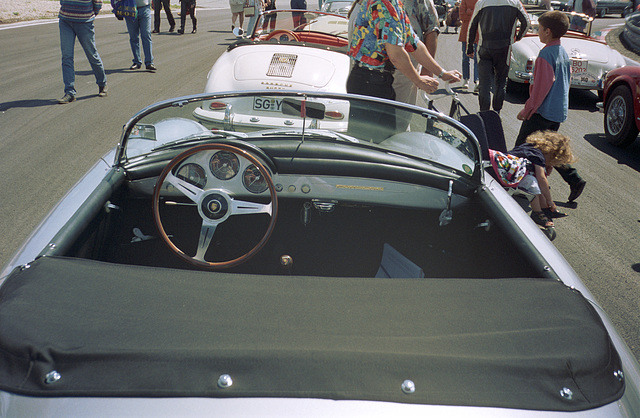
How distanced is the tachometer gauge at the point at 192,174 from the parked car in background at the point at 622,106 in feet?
19.9

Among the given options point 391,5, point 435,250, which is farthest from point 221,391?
point 391,5

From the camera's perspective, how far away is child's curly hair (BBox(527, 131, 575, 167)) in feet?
16.0

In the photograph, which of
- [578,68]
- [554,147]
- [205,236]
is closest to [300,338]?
[205,236]

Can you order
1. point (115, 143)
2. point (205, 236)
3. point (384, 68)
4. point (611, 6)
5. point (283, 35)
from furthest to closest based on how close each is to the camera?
point (611, 6)
point (283, 35)
point (115, 143)
point (384, 68)
point (205, 236)

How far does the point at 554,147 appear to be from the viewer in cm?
487

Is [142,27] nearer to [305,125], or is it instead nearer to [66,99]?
[66,99]

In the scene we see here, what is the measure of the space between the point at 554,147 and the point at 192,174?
3356 mm

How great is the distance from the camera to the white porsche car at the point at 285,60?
595cm

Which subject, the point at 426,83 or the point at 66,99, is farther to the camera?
the point at 66,99

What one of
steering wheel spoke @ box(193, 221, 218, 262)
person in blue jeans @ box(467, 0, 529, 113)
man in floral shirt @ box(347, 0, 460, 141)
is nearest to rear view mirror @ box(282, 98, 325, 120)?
steering wheel spoke @ box(193, 221, 218, 262)

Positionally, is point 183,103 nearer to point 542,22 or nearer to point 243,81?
point 243,81

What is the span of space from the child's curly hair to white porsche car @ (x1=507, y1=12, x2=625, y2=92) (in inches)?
182

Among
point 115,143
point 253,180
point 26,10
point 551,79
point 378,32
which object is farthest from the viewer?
point 26,10

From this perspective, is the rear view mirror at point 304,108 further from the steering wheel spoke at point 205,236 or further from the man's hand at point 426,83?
the man's hand at point 426,83
